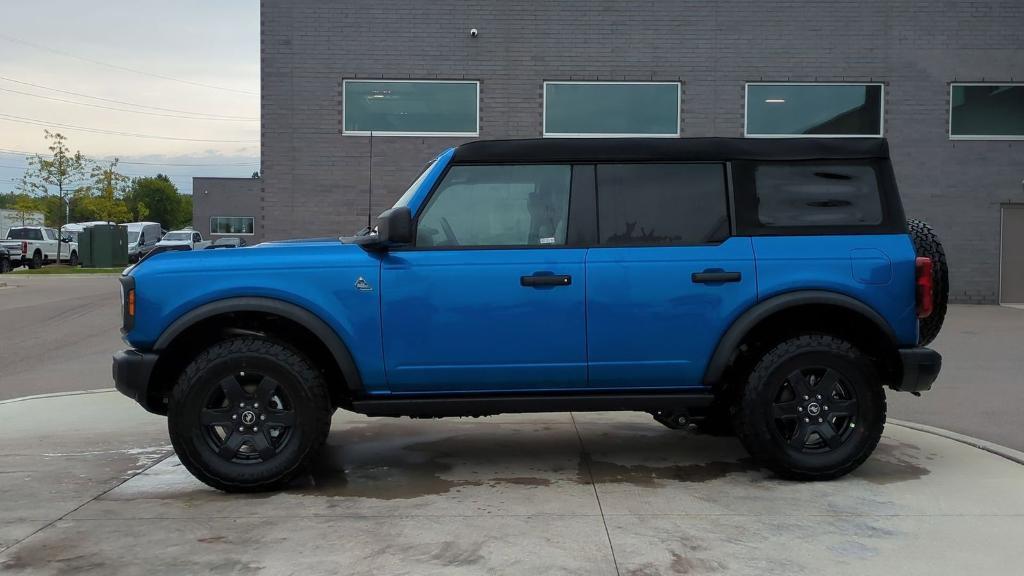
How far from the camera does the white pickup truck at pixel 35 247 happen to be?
3617 cm

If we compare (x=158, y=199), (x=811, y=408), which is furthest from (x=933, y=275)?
(x=158, y=199)

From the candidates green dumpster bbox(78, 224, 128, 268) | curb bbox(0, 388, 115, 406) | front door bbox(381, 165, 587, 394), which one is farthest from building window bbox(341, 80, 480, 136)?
green dumpster bbox(78, 224, 128, 268)

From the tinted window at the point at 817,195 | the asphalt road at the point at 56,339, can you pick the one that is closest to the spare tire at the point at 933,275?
the tinted window at the point at 817,195

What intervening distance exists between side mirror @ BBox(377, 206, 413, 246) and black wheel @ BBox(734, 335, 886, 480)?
7.27 feet

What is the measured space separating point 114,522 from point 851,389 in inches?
165

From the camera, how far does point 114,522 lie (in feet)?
14.6

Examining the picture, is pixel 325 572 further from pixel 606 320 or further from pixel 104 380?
pixel 104 380

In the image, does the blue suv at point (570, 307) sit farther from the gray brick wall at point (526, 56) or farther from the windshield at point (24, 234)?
the windshield at point (24, 234)

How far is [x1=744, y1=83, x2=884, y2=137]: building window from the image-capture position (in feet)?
53.8

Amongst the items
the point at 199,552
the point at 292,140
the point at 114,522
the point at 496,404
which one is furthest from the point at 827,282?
the point at 292,140

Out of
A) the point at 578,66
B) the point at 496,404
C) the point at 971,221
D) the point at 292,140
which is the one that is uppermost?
the point at 578,66

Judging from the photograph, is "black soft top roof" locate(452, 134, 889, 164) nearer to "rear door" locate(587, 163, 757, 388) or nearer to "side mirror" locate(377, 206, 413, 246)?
"rear door" locate(587, 163, 757, 388)

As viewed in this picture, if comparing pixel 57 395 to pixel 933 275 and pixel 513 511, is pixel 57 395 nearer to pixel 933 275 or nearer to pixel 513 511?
pixel 513 511

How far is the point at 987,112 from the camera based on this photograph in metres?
16.8
